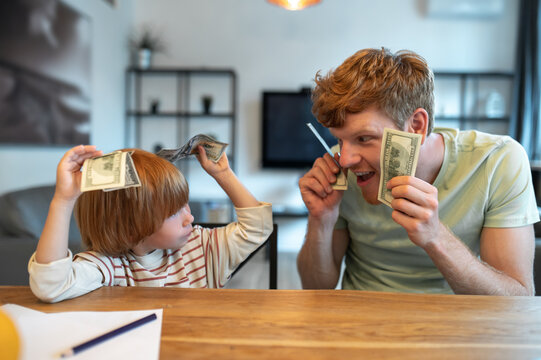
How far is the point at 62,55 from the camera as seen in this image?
3.07m

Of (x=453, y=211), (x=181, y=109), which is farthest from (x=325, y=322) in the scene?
(x=181, y=109)

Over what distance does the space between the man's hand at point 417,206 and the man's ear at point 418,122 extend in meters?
0.27

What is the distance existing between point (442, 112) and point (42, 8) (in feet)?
13.4

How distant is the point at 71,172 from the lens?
803 mm

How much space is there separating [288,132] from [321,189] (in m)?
3.52

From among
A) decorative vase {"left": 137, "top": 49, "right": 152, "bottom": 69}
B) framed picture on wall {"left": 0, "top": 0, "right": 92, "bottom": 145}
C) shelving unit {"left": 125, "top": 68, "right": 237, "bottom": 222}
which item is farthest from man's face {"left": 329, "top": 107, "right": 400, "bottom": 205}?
decorative vase {"left": 137, "top": 49, "right": 152, "bottom": 69}

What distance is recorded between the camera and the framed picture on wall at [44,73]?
2.47 meters

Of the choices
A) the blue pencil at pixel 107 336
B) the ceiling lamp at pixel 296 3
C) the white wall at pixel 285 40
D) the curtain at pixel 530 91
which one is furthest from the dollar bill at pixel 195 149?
the curtain at pixel 530 91

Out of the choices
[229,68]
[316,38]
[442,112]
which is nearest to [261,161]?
[229,68]

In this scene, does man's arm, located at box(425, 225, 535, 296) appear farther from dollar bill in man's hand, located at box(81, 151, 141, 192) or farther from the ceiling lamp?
the ceiling lamp

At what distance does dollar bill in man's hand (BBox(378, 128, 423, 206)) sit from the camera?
2.99 ft

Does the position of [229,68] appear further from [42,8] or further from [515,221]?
[515,221]

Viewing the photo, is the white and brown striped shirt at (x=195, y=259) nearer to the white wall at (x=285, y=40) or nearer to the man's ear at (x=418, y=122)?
the man's ear at (x=418, y=122)

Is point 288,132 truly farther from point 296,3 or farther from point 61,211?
point 61,211
